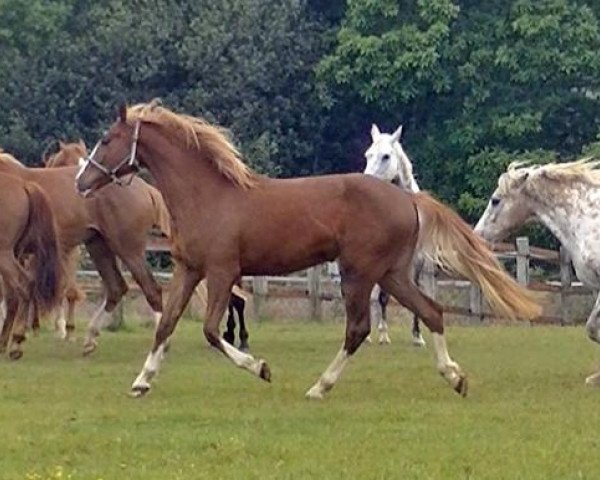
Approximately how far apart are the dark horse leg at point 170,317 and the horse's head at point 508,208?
366 cm

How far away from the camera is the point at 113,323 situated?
22062mm

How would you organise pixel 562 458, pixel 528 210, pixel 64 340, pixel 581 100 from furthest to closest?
pixel 581 100 < pixel 64 340 < pixel 528 210 < pixel 562 458

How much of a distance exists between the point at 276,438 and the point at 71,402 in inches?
107

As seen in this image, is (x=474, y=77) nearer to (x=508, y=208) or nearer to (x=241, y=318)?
(x=241, y=318)

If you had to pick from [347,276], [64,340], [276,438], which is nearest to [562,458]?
[276,438]

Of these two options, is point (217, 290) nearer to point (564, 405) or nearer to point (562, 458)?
point (564, 405)

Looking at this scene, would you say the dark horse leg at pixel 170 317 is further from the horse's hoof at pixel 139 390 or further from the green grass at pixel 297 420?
the green grass at pixel 297 420

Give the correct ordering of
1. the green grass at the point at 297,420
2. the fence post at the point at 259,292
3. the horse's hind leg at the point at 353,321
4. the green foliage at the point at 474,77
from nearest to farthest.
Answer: the green grass at the point at 297,420
the horse's hind leg at the point at 353,321
the fence post at the point at 259,292
the green foliage at the point at 474,77

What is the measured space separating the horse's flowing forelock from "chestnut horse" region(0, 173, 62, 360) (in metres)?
3.22

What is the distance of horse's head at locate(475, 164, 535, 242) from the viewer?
49.6 ft

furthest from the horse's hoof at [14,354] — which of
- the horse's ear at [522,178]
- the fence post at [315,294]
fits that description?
the fence post at [315,294]

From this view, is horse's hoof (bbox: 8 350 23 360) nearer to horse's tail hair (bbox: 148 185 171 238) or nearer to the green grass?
the green grass

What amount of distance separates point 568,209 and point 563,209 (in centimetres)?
7

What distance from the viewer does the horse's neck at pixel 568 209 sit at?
14.3m
